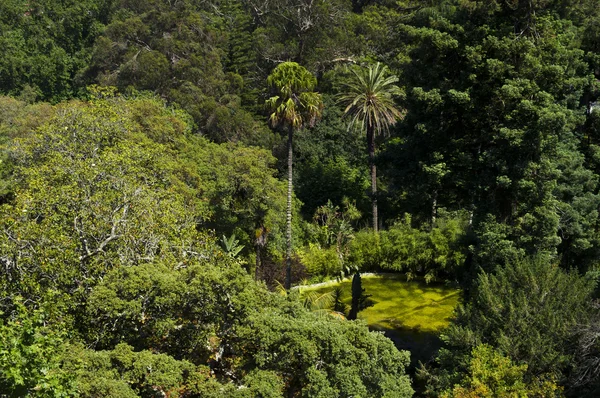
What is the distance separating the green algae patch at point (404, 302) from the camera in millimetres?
26938

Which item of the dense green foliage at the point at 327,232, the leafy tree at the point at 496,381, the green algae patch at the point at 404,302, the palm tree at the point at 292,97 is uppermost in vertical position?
the palm tree at the point at 292,97

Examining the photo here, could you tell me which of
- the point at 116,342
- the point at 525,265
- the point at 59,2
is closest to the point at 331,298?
the point at 525,265

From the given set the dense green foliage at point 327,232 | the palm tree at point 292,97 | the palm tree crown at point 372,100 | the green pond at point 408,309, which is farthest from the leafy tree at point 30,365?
the palm tree crown at point 372,100

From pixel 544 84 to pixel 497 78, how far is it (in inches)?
64.0

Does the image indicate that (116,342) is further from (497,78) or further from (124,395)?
(497,78)

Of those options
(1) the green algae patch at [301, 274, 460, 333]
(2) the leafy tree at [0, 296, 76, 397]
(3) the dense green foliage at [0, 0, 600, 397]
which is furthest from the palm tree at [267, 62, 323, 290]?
(2) the leafy tree at [0, 296, 76, 397]

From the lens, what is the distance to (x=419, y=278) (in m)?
33.5

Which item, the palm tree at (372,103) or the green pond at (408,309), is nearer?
the green pond at (408,309)

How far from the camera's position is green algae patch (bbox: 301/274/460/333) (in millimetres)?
26938

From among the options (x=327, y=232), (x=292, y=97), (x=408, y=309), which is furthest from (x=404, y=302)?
(x=292, y=97)

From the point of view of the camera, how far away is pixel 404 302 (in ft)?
98.8

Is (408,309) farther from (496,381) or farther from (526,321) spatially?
(496,381)

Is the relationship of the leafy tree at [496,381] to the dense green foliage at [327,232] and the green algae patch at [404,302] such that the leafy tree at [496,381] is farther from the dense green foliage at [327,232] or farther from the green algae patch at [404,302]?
the green algae patch at [404,302]

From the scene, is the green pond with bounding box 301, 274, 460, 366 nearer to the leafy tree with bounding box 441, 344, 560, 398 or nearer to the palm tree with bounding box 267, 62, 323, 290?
the palm tree with bounding box 267, 62, 323, 290
